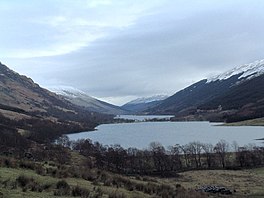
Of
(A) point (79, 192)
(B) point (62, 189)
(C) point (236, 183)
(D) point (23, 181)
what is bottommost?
(C) point (236, 183)

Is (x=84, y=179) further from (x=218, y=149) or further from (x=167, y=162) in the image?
(x=218, y=149)

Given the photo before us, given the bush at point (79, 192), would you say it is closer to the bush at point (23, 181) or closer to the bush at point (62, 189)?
the bush at point (62, 189)

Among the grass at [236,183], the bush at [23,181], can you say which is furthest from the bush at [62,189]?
the grass at [236,183]

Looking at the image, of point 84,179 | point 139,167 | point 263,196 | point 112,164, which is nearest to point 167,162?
point 139,167

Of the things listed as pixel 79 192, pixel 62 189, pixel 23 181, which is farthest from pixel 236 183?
pixel 23 181

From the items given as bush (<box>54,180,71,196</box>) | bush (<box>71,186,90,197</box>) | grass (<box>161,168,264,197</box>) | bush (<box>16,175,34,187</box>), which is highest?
→ bush (<box>16,175,34,187</box>)

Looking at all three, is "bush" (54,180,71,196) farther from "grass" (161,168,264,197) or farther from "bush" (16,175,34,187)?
"grass" (161,168,264,197)

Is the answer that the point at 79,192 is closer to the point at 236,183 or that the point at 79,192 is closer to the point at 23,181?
the point at 23,181

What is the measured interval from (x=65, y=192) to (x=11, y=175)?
171 inches

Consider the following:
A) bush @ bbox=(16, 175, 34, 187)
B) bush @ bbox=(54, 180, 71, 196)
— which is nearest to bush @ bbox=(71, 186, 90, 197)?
bush @ bbox=(54, 180, 71, 196)

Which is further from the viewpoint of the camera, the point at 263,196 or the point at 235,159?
the point at 235,159

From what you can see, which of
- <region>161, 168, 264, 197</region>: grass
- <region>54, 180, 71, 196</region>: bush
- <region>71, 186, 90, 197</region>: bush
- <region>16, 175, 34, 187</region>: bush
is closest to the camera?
<region>54, 180, 71, 196</region>: bush

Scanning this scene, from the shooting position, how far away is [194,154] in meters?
99.1

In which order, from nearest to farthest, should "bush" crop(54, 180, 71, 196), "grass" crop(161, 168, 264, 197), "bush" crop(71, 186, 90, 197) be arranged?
"bush" crop(54, 180, 71, 196), "bush" crop(71, 186, 90, 197), "grass" crop(161, 168, 264, 197)
